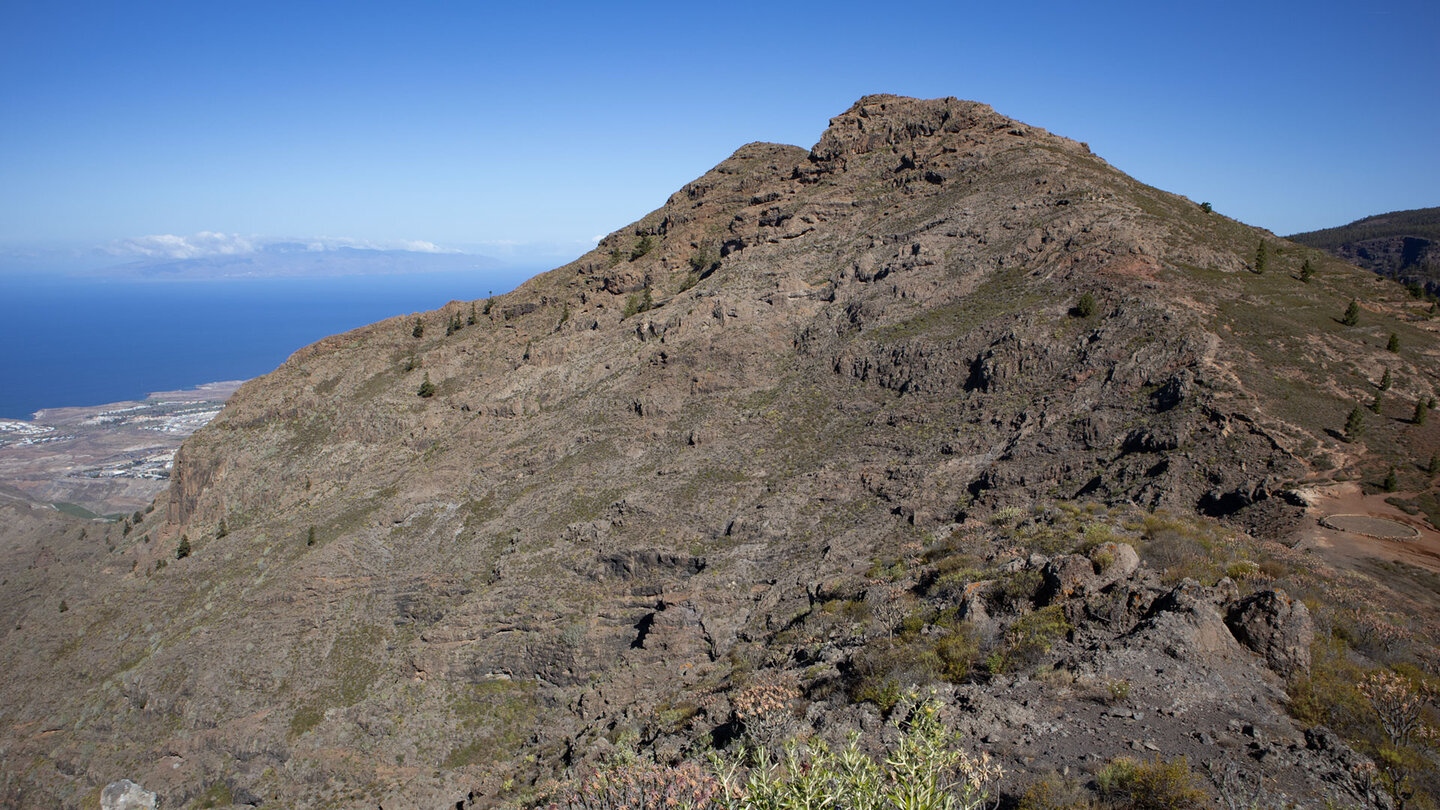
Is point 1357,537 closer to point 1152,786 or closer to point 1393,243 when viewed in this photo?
point 1152,786

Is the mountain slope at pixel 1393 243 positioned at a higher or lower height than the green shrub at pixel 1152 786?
higher


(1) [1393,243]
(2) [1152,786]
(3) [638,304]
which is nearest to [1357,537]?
(2) [1152,786]

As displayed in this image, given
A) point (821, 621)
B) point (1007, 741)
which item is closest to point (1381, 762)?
point (1007, 741)

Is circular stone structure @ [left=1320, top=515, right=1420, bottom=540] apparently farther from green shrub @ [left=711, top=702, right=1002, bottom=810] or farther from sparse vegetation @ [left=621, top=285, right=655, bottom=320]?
sparse vegetation @ [left=621, top=285, right=655, bottom=320]

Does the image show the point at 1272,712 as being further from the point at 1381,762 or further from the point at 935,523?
the point at 935,523

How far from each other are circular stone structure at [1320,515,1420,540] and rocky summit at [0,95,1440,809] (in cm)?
27

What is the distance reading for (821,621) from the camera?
56.9 ft

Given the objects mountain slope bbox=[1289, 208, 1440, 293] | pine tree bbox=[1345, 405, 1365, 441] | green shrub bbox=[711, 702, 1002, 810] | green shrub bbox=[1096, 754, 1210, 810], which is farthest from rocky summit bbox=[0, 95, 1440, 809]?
mountain slope bbox=[1289, 208, 1440, 293]

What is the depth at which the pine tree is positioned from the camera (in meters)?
19.8

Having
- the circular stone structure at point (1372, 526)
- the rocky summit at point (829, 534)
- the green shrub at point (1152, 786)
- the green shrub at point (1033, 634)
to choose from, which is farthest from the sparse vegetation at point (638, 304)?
the green shrub at point (1152, 786)

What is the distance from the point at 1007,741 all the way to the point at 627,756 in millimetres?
6370

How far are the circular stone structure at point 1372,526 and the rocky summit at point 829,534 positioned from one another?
0.27m

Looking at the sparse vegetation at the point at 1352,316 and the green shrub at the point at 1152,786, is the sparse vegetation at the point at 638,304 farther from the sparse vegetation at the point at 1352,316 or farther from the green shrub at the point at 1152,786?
the green shrub at the point at 1152,786

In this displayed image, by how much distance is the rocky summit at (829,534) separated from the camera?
11789mm
